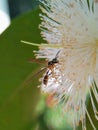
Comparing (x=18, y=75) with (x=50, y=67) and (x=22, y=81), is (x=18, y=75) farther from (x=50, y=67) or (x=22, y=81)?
(x=50, y=67)

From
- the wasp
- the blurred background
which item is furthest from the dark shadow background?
the wasp

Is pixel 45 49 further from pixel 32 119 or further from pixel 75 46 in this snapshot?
pixel 32 119

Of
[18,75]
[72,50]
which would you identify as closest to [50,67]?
[72,50]

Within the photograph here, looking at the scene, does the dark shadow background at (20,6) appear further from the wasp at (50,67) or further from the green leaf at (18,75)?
the wasp at (50,67)

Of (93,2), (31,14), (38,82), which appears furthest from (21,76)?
(93,2)

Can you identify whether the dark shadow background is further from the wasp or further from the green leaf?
the wasp

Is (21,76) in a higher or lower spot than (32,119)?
higher
